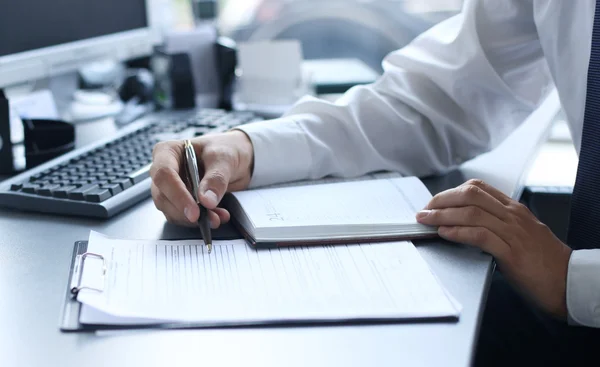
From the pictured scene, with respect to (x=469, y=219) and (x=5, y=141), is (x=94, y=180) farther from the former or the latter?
(x=469, y=219)

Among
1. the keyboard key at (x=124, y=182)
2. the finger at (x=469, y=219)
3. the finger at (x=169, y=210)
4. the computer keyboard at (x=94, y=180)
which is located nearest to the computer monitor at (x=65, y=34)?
the computer keyboard at (x=94, y=180)

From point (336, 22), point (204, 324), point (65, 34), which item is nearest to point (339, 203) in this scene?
point (204, 324)

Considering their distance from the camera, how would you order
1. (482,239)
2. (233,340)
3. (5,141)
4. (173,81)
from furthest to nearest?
(173,81) < (5,141) < (482,239) < (233,340)

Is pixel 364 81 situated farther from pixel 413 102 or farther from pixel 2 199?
pixel 2 199

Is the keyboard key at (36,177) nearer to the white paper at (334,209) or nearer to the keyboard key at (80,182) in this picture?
the keyboard key at (80,182)

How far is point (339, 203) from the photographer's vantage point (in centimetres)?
74

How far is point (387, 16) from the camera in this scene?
178 cm

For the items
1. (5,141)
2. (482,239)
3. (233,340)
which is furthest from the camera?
(5,141)

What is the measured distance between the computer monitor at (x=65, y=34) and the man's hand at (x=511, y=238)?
2.21ft

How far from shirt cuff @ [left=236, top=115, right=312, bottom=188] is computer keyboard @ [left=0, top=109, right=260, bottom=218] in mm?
151

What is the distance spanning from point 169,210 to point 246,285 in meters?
0.19

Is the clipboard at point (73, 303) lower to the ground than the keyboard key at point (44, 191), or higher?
lower

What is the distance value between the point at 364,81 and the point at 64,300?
0.86m

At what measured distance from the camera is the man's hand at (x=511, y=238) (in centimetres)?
66
